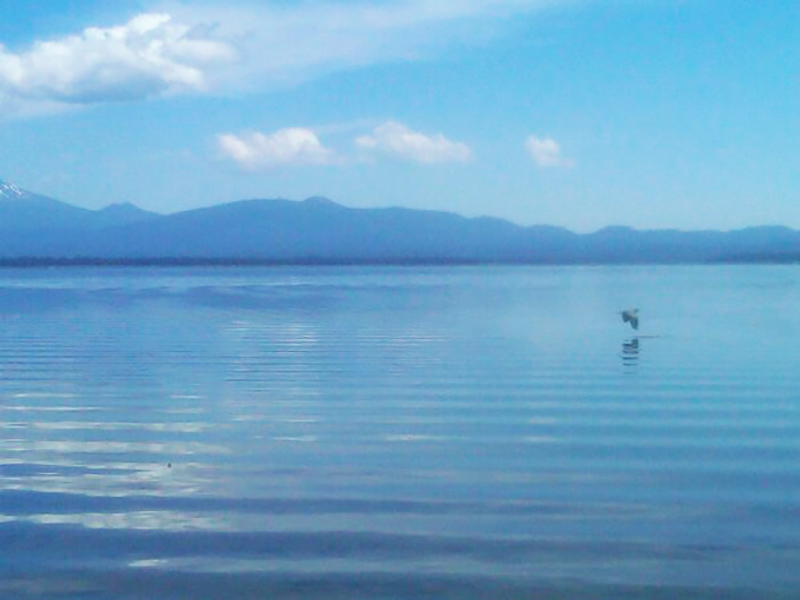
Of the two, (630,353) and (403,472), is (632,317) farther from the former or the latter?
(403,472)

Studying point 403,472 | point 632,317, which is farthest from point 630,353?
point 403,472

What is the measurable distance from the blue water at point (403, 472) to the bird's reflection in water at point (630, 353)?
7 cm

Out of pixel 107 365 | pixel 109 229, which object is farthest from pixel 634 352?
pixel 109 229

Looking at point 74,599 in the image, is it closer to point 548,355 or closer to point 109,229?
point 548,355

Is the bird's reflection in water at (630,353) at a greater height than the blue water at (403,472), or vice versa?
the bird's reflection in water at (630,353)

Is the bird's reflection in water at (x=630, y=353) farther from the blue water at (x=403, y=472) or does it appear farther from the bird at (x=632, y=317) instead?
the bird at (x=632, y=317)

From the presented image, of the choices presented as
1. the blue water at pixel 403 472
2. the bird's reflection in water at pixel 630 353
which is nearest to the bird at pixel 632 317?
the bird's reflection in water at pixel 630 353

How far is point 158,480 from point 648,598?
14.5 feet

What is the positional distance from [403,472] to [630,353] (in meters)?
10.2

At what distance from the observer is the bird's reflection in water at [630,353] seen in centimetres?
1688

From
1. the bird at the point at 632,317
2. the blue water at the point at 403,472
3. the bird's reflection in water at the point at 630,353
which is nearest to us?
the blue water at the point at 403,472

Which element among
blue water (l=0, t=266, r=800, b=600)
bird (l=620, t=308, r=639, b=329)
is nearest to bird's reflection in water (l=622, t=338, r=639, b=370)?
blue water (l=0, t=266, r=800, b=600)

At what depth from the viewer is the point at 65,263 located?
132625 millimetres

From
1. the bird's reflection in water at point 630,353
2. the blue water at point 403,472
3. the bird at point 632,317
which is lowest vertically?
the blue water at point 403,472
